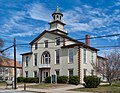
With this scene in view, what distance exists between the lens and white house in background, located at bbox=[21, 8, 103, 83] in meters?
40.7

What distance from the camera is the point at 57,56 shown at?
43719 millimetres

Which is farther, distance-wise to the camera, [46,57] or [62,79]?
[46,57]

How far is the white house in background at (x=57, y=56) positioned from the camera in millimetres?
40719

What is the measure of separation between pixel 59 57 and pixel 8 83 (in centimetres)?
1427

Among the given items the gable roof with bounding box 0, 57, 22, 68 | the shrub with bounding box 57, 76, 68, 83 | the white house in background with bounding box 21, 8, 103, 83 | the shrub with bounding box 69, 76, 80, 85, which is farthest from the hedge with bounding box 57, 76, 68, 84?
the gable roof with bounding box 0, 57, 22, 68

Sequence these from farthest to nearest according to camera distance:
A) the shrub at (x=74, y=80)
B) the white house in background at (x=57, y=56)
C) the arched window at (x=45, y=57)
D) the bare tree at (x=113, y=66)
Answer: the arched window at (x=45, y=57) < the white house in background at (x=57, y=56) < the shrub at (x=74, y=80) < the bare tree at (x=113, y=66)


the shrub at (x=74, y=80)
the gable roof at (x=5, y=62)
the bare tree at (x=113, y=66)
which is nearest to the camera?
the bare tree at (x=113, y=66)

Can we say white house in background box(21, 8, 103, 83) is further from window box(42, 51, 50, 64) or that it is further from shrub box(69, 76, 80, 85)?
shrub box(69, 76, 80, 85)

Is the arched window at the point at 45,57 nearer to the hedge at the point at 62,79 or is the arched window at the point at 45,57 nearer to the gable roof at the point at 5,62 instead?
the hedge at the point at 62,79

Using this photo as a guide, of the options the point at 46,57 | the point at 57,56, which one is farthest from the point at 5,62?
the point at 57,56

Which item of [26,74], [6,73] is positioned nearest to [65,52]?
[26,74]

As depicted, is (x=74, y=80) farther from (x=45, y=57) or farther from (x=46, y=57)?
(x=45, y=57)

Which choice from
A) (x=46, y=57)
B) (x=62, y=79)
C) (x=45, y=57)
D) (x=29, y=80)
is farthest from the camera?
(x=29, y=80)

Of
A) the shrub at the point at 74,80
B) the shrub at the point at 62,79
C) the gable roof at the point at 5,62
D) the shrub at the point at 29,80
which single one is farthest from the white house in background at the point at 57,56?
the gable roof at the point at 5,62
